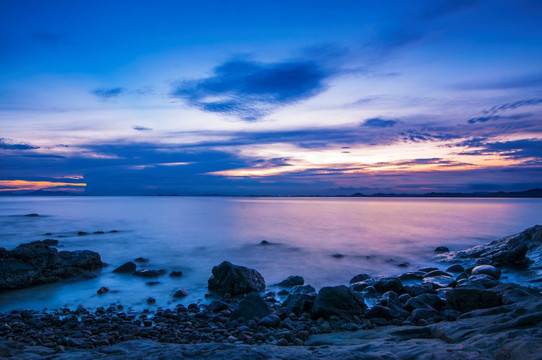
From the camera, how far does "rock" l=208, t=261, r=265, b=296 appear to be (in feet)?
32.5

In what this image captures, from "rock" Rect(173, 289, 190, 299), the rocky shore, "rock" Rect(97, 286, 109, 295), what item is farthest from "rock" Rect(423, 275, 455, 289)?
"rock" Rect(97, 286, 109, 295)

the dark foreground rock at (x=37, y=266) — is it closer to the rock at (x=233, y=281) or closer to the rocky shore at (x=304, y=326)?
the rocky shore at (x=304, y=326)

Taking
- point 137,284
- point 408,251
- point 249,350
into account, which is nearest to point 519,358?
point 249,350

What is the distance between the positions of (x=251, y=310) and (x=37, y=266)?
27.4 ft

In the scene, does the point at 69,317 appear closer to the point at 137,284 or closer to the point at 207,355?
the point at 137,284

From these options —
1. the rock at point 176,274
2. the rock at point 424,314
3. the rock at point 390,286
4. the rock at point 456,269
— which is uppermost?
the rock at point 424,314

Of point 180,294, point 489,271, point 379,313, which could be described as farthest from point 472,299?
point 180,294

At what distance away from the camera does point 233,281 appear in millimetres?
9938

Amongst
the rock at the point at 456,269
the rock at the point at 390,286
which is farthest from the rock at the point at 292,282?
the rock at the point at 456,269

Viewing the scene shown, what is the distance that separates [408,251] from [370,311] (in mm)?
12796

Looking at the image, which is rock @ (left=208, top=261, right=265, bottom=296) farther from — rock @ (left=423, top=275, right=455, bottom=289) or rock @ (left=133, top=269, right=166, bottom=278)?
rock @ (left=423, top=275, right=455, bottom=289)

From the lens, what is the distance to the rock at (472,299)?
6.67 meters

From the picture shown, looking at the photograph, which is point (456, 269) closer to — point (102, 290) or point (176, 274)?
point (176, 274)

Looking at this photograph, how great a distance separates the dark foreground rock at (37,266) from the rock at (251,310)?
7.60 m
